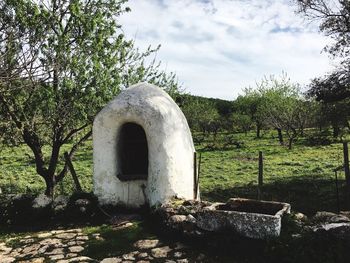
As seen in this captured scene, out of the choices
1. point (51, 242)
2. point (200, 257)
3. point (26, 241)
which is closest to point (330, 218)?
point (200, 257)

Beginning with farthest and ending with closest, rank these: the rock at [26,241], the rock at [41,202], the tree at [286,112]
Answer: the tree at [286,112], the rock at [41,202], the rock at [26,241]

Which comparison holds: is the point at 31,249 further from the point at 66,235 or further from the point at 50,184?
the point at 50,184

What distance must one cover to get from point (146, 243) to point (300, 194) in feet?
23.1

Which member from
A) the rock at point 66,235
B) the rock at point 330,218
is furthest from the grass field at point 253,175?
the rock at point 66,235

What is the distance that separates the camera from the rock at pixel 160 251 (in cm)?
584

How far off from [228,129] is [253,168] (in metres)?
24.8

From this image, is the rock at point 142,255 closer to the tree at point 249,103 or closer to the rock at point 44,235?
the rock at point 44,235

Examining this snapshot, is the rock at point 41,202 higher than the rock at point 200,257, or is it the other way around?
the rock at point 41,202

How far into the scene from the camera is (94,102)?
1013 cm

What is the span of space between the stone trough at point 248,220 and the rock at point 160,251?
0.65 m

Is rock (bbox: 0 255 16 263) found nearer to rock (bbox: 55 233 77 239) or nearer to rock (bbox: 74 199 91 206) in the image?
rock (bbox: 55 233 77 239)

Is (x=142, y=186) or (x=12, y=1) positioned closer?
(x=142, y=186)

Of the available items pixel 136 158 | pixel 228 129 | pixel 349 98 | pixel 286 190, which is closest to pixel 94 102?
pixel 136 158

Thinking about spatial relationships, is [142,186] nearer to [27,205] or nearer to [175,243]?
[175,243]
